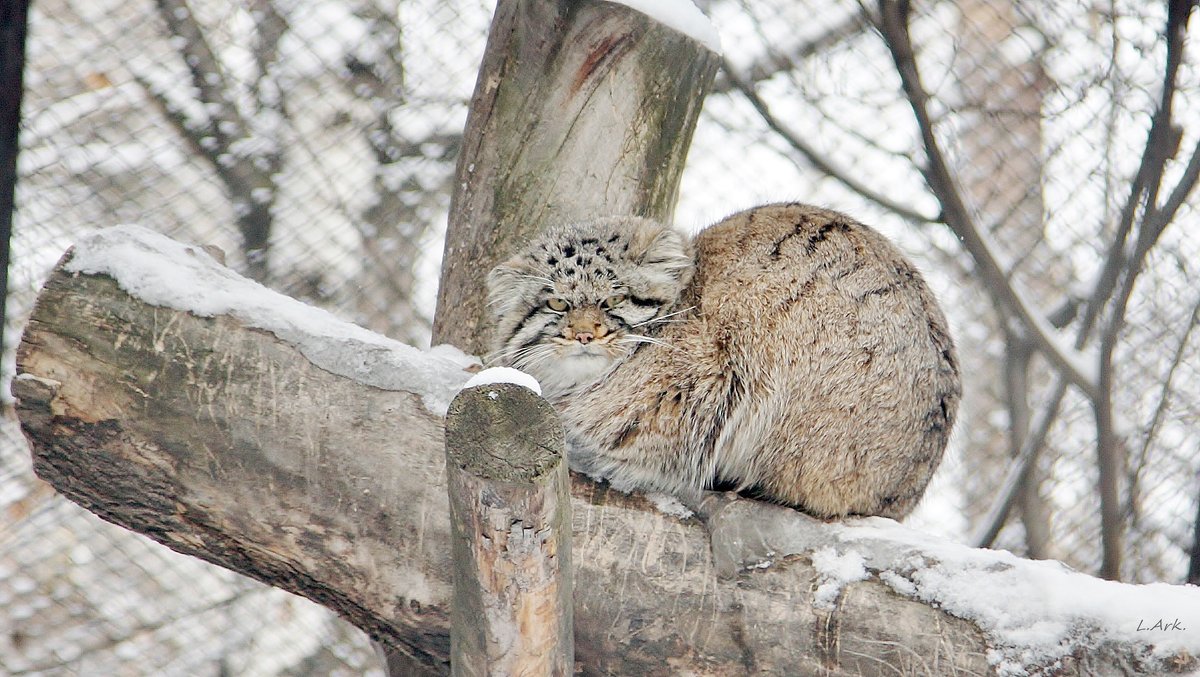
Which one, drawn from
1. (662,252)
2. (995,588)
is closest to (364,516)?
(662,252)

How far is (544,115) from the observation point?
301 cm

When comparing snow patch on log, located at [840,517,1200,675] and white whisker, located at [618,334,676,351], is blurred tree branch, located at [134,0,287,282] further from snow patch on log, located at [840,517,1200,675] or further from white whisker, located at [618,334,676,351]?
snow patch on log, located at [840,517,1200,675]

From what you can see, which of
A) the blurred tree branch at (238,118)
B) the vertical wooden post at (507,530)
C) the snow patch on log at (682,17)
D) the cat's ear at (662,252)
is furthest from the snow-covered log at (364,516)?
the blurred tree branch at (238,118)

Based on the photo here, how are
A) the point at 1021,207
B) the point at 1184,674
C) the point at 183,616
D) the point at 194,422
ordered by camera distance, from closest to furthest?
the point at 1184,674 → the point at 194,422 → the point at 183,616 → the point at 1021,207

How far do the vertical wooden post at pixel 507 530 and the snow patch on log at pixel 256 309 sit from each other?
0.66 metres

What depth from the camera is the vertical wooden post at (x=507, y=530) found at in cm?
156

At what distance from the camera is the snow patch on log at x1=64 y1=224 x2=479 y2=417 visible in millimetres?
2248

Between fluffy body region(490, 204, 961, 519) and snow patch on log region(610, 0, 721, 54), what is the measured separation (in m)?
0.58

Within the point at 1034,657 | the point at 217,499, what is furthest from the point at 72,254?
the point at 1034,657

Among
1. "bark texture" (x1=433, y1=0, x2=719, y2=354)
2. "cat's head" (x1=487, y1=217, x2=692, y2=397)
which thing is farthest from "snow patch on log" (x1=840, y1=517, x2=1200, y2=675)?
"bark texture" (x1=433, y1=0, x2=719, y2=354)

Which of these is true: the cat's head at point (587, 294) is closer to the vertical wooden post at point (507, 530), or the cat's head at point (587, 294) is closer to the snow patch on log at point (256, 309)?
the snow patch on log at point (256, 309)

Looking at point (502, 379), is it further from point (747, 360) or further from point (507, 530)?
point (747, 360)

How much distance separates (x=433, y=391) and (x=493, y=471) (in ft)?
2.55

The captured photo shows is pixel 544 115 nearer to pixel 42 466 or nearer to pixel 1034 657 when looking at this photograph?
pixel 42 466
